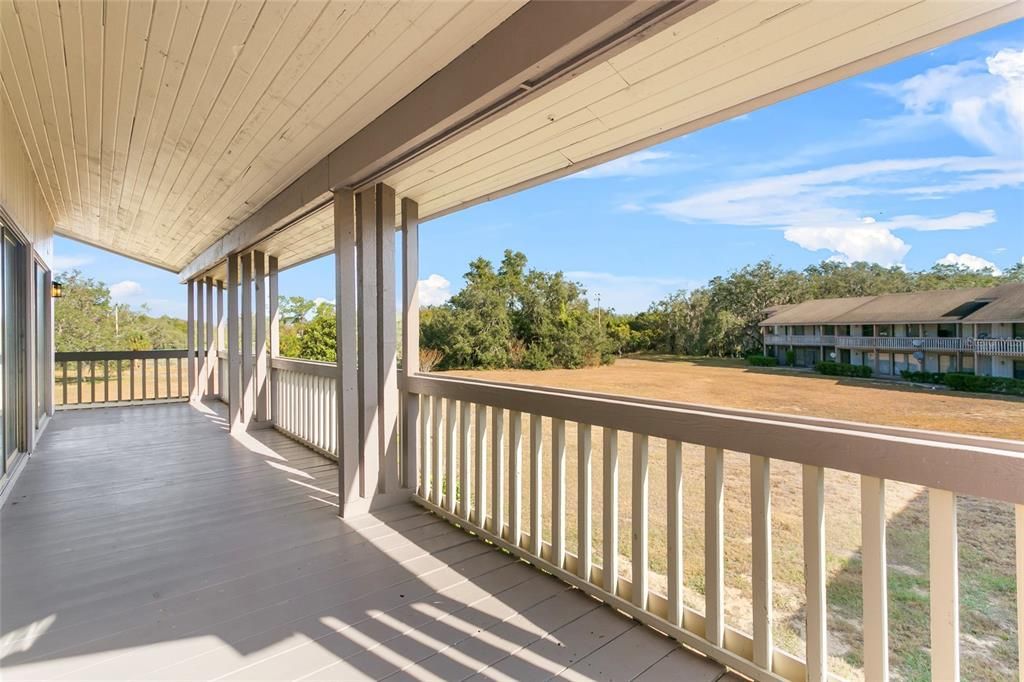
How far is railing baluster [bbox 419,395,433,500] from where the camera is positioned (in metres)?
3.13

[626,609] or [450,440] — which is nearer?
[626,609]

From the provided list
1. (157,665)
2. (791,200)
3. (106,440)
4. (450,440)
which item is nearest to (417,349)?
(450,440)

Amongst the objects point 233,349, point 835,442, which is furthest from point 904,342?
point 233,349

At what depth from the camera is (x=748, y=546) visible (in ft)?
5.83

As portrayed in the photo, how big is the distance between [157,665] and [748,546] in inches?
84.5

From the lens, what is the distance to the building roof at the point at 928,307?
91 cm

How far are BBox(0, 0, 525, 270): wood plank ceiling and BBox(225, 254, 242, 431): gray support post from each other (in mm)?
1882

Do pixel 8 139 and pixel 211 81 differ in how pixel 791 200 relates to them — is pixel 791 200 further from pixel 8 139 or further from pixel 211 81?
Result: pixel 8 139

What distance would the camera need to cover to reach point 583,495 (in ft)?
6.98

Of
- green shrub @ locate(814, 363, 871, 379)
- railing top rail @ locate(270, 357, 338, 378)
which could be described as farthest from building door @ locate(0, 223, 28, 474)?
green shrub @ locate(814, 363, 871, 379)

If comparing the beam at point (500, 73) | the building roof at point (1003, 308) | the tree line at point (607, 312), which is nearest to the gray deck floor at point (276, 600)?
the tree line at point (607, 312)

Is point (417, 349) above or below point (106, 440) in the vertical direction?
above

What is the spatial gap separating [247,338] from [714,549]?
5.59 metres

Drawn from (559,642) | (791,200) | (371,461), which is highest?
(791,200)
